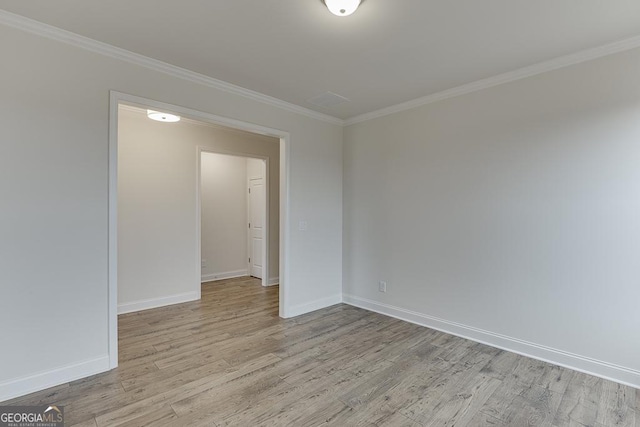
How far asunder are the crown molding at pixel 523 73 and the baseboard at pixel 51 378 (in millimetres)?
4002

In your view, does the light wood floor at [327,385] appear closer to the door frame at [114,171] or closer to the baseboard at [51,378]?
the baseboard at [51,378]

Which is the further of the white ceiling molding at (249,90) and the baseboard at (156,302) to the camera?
the baseboard at (156,302)

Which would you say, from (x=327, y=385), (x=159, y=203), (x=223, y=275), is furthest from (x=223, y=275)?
→ (x=327, y=385)

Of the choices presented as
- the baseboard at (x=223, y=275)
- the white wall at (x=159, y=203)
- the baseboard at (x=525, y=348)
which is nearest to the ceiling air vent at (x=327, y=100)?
the white wall at (x=159, y=203)

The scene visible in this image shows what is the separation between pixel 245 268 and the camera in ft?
20.9

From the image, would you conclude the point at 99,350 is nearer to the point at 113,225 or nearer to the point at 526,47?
the point at 113,225

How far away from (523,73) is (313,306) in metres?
3.53

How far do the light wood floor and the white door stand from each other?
2653 mm

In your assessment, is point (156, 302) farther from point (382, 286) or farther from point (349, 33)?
point (349, 33)

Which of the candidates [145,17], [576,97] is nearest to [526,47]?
[576,97]

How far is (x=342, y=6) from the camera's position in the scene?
1.94 metres

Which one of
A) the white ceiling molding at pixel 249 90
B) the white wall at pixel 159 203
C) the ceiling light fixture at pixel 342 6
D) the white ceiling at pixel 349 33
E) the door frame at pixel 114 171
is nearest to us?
the ceiling light fixture at pixel 342 6

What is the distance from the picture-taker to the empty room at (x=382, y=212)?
83.6 inches

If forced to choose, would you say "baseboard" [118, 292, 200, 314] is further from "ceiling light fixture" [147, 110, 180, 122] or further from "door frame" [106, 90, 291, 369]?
"ceiling light fixture" [147, 110, 180, 122]
